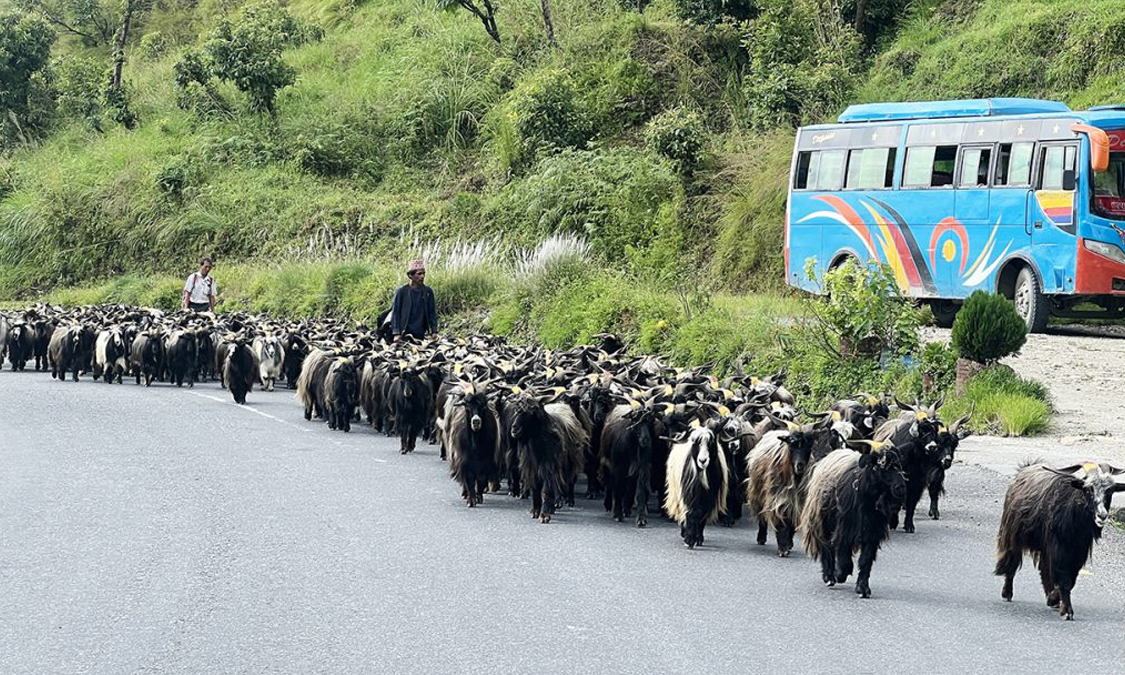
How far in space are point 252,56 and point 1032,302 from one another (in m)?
28.6

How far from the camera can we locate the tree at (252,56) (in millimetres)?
45031

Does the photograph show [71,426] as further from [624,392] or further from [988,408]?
[988,408]

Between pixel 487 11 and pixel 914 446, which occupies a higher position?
pixel 487 11

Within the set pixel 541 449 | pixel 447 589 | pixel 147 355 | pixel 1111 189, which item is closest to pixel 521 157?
pixel 147 355

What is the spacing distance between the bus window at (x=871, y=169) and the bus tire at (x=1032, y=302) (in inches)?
123

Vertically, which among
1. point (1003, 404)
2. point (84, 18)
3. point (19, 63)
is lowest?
point (1003, 404)

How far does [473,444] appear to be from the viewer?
1295 centimetres

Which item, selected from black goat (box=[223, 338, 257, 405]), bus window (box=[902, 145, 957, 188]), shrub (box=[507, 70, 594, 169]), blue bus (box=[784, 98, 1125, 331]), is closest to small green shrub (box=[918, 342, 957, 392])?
blue bus (box=[784, 98, 1125, 331])

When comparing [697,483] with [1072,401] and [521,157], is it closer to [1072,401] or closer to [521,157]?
[1072,401]

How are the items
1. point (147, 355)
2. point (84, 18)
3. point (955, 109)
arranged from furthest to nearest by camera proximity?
point (84, 18), point (955, 109), point (147, 355)

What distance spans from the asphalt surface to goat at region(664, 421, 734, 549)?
224 mm

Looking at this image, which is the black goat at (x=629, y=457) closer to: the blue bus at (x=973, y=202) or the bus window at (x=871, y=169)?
the blue bus at (x=973, y=202)

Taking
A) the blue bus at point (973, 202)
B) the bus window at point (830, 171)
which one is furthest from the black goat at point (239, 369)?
the bus window at point (830, 171)

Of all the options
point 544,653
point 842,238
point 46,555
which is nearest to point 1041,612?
point 544,653
